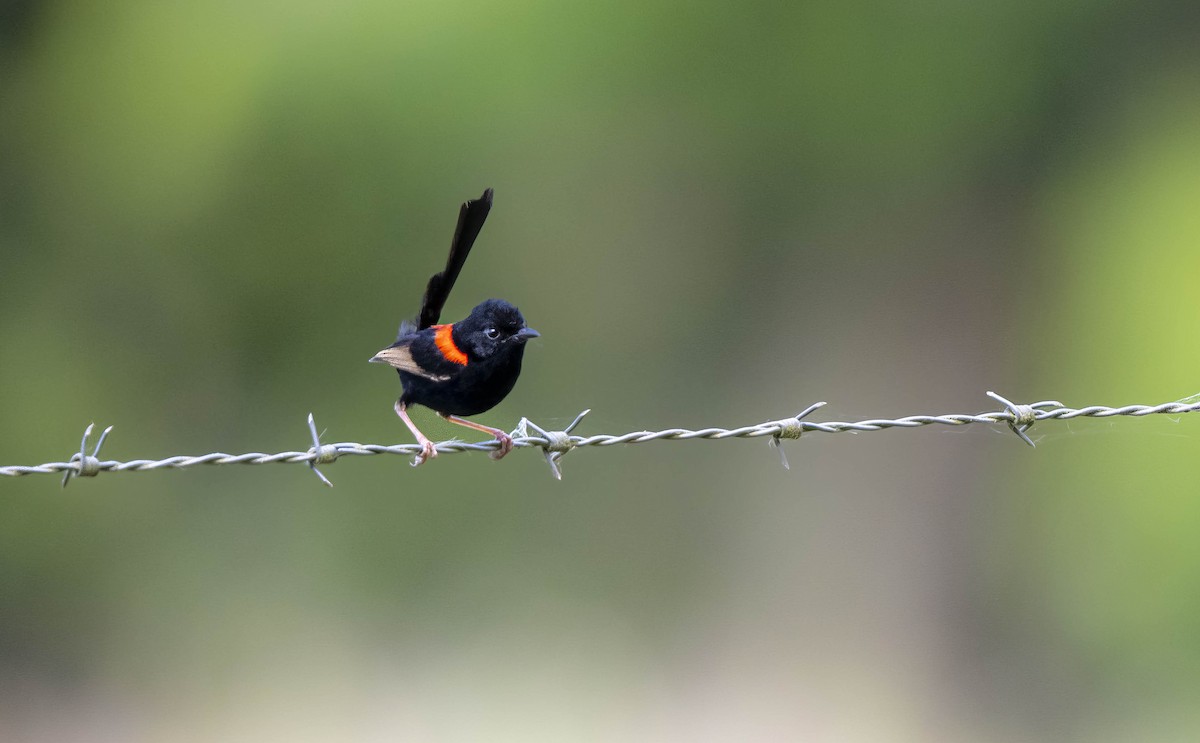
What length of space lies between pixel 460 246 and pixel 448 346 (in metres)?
0.46

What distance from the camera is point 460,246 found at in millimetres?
4121

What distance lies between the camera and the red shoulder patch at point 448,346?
3.83 m

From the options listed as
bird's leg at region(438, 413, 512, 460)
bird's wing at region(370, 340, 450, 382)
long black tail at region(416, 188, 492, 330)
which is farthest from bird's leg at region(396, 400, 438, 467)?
long black tail at region(416, 188, 492, 330)

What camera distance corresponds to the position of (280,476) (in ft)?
30.6

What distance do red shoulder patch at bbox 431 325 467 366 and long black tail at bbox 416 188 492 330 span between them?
0.96 feet

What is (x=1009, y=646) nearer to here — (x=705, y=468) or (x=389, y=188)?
(x=705, y=468)

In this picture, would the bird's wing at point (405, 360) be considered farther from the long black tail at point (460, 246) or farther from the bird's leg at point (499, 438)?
the long black tail at point (460, 246)

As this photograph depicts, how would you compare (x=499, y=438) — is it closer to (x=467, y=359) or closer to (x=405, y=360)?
(x=467, y=359)

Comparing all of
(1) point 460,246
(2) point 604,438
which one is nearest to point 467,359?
(1) point 460,246

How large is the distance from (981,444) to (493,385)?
7.14 metres

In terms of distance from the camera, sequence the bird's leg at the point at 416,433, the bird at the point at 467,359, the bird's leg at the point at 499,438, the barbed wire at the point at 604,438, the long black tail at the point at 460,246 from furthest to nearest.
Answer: the long black tail at the point at 460,246 → the bird at the point at 467,359 → the bird's leg at the point at 416,433 → the bird's leg at the point at 499,438 → the barbed wire at the point at 604,438

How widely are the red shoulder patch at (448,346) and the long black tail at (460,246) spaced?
0.29 m

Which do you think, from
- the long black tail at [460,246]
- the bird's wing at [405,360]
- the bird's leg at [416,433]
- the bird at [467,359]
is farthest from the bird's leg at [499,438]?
the long black tail at [460,246]

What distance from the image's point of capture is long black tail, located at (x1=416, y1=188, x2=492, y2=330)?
4.07m
